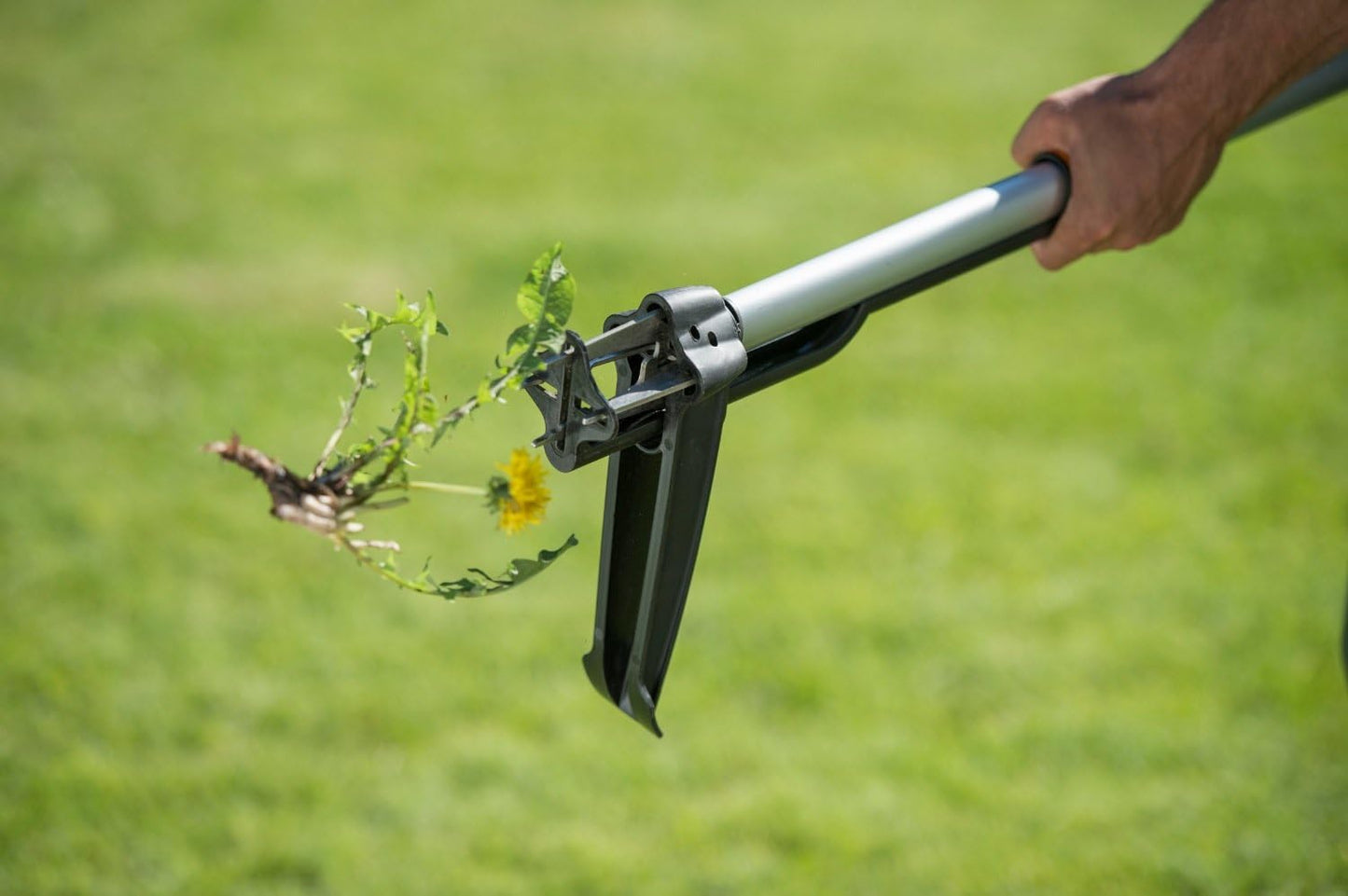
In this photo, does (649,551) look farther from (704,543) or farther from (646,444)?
(704,543)

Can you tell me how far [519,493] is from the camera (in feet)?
5.71

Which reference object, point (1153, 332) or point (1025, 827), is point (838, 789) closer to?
point (1025, 827)

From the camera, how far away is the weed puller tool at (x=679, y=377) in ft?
5.26

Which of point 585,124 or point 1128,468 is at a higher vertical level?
point 585,124

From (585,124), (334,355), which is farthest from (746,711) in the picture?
(585,124)

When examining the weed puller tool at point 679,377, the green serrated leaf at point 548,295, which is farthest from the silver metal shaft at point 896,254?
the green serrated leaf at point 548,295

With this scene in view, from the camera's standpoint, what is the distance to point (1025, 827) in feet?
10.8

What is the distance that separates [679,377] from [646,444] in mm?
124

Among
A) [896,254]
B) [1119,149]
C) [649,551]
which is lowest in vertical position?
[649,551]

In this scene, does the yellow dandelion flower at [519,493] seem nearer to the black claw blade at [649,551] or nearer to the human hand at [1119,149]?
the black claw blade at [649,551]

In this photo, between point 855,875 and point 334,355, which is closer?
point 855,875

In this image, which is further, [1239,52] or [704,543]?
[704,543]

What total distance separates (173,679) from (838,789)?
5.92 ft

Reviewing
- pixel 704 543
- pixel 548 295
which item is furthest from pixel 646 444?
pixel 704 543
